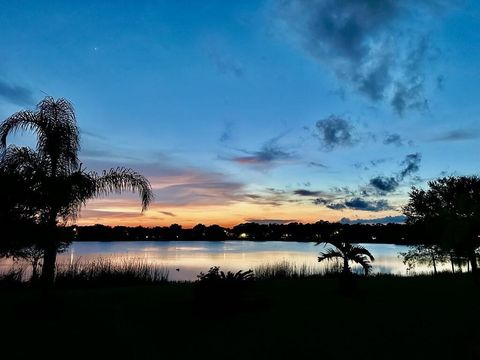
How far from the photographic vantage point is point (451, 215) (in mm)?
18031

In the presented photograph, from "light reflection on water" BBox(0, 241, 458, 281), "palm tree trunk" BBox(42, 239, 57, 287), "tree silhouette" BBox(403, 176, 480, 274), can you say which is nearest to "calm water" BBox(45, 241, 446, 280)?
"light reflection on water" BBox(0, 241, 458, 281)

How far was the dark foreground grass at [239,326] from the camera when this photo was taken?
7605mm

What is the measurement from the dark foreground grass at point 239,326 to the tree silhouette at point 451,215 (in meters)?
3.51

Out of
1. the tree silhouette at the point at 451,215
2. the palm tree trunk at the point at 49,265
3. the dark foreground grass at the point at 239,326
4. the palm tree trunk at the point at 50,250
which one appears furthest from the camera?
the tree silhouette at the point at 451,215

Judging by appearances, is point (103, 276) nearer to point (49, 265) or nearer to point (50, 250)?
point (49, 265)

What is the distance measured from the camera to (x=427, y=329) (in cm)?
912

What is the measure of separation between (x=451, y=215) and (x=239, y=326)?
40.8 ft

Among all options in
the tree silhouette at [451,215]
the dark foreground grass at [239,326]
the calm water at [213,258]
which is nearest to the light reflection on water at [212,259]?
the calm water at [213,258]

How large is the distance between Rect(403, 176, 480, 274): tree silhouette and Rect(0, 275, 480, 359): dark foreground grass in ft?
11.5

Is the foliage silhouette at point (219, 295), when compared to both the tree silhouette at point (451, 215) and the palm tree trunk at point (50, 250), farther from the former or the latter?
the tree silhouette at point (451, 215)

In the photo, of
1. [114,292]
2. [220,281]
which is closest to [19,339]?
[220,281]

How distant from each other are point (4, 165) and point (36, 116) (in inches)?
66.6

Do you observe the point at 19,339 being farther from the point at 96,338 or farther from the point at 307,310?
the point at 307,310

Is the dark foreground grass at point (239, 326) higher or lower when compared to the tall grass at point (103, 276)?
lower
